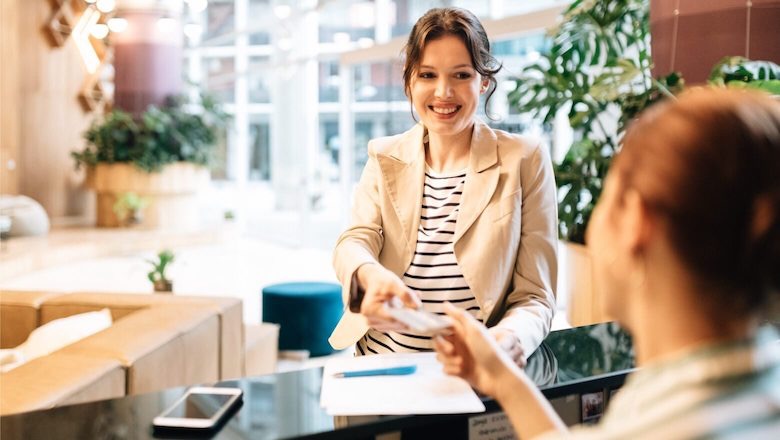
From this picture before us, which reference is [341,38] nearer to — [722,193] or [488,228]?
[488,228]

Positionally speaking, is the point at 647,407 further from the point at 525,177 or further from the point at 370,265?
the point at 525,177

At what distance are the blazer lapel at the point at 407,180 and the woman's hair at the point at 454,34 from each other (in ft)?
0.62

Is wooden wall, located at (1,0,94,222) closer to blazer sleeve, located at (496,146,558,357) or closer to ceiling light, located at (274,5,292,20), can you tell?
ceiling light, located at (274,5,292,20)

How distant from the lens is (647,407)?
739mm

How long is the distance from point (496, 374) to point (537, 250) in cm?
77

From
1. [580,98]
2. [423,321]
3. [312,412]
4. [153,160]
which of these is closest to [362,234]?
[312,412]

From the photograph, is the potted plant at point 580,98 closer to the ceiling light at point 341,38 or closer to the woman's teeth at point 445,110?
the woman's teeth at point 445,110

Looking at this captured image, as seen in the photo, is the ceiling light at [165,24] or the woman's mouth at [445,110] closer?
the woman's mouth at [445,110]

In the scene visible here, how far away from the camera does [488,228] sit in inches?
71.2

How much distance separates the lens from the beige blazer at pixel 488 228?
70.6 inches

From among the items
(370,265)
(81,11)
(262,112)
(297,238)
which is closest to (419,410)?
Result: (370,265)

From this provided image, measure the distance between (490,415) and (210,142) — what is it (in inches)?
490

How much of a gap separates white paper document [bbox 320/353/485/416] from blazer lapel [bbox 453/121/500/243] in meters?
0.35

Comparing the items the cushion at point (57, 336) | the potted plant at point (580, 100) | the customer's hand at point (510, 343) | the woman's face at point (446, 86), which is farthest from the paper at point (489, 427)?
the potted plant at point (580, 100)
